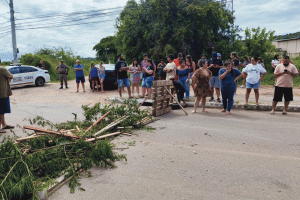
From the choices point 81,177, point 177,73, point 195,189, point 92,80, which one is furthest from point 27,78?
point 195,189

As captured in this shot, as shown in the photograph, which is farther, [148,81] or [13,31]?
[13,31]

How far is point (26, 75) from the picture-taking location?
1822cm

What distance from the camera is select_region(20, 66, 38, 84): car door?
59.5ft

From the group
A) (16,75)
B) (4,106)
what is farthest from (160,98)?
(16,75)

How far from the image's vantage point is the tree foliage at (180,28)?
60.5 feet

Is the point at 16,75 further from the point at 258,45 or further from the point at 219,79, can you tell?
the point at 258,45

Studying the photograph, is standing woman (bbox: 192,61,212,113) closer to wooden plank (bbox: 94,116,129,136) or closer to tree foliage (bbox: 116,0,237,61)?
wooden plank (bbox: 94,116,129,136)

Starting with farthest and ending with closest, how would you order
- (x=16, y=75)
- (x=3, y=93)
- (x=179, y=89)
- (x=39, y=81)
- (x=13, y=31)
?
(x=13, y=31) < (x=39, y=81) < (x=16, y=75) < (x=179, y=89) < (x=3, y=93)

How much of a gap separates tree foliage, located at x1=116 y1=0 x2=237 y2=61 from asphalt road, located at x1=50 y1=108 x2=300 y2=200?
41.7 ft

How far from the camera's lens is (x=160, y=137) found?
6.01 m

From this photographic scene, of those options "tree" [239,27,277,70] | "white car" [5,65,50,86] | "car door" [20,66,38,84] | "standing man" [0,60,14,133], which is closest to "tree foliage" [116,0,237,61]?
"tree" [239,27,277,70]

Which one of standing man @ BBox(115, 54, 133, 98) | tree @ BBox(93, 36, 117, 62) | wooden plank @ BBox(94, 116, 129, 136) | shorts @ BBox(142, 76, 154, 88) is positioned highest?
tree @ BBox(93, 36, 117, 62)

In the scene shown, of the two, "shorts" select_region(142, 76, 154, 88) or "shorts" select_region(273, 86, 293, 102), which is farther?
"shorts" select_region(142, 76, 154, 88)

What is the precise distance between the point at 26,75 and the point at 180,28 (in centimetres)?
1087
